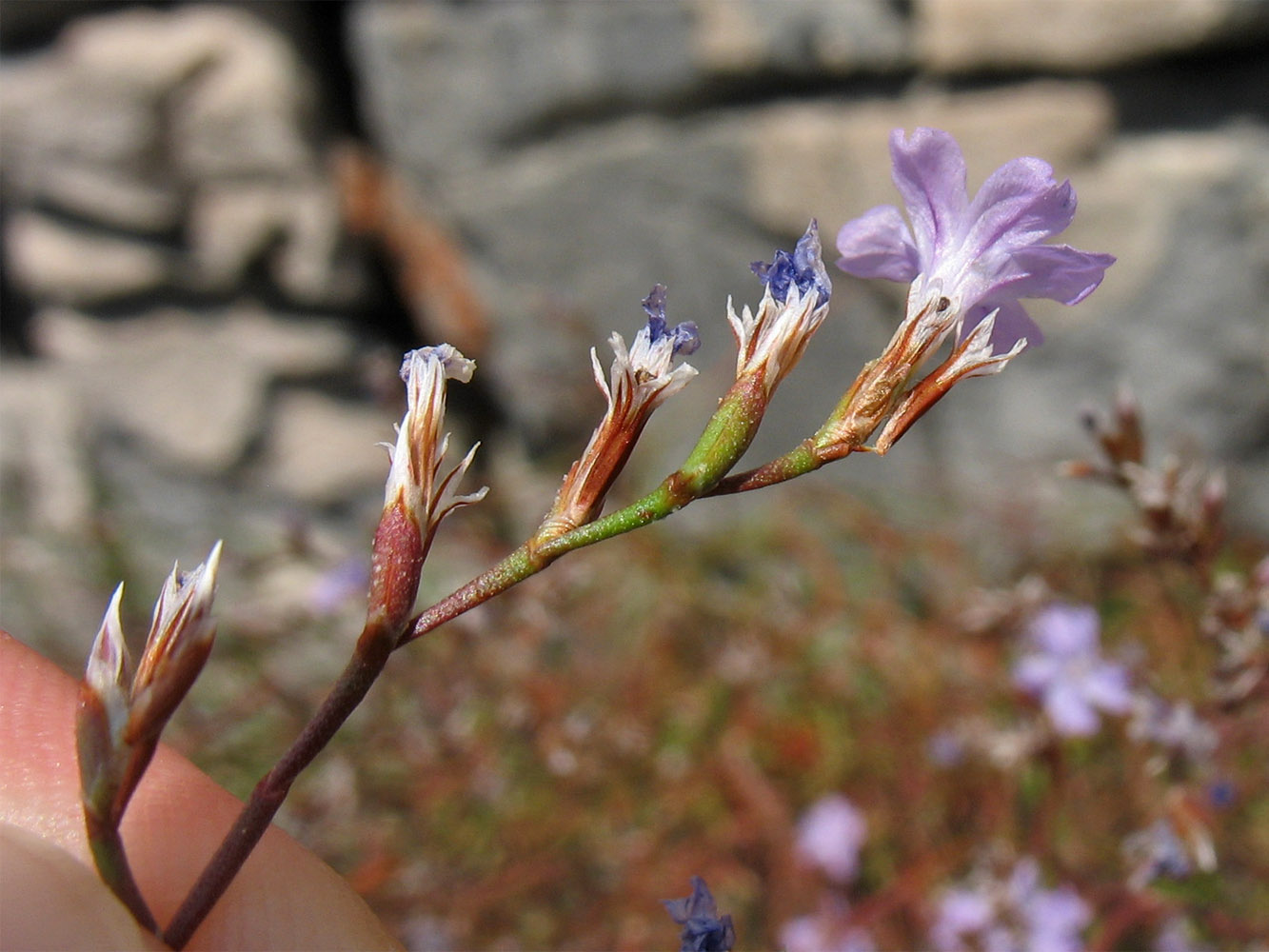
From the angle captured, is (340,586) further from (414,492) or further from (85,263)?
(85,263)

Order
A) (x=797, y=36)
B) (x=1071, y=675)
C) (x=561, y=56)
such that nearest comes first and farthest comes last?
(x=1071, y=675)
(x=797, y=36)
(x=561, y=56)

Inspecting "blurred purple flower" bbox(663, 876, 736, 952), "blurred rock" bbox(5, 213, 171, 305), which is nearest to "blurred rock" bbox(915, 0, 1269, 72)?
"blurred purple flower" bbox(663, 876, 736, 952)

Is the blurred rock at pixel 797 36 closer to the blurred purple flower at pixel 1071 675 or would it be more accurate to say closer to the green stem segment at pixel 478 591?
the blurred purple flower at pixel 1071 675

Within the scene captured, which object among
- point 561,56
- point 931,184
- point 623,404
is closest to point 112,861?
point 623,404

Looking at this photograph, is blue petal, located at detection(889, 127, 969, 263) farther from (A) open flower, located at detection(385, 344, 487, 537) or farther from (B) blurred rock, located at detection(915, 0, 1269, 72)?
(B) blurred rock, located at detection(915, 0, 1269, 72)

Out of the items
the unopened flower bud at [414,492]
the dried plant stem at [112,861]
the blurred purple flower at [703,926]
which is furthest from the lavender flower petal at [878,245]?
the dried plant stem at [112,861]
